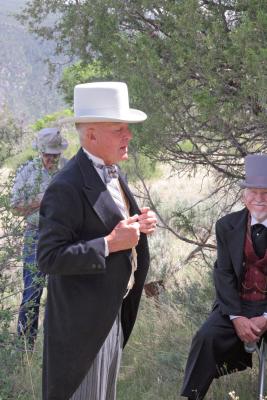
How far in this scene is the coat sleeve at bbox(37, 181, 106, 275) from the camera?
10.0 feet

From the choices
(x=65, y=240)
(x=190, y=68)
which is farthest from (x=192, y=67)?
(x=65, y=240)

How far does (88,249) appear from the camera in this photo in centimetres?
305

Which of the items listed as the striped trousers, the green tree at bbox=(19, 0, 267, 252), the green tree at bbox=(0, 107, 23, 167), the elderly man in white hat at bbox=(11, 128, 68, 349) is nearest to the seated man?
the green tree at bbox=(19, 0, 267, 252)

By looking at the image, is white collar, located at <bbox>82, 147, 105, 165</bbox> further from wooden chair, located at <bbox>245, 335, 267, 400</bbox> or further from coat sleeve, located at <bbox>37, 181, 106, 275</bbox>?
wooden chair, located at <bbox>245, 335, 267, 400</bbox>

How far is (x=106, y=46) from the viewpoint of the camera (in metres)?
5.80

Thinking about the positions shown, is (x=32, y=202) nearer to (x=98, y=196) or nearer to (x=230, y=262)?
(x=230, y=262)

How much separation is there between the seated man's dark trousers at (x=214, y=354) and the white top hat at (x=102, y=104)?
151 centimetres

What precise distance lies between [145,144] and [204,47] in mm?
1087

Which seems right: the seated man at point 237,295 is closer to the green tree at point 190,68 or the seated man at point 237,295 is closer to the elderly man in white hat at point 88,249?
the green tree at point 190,68

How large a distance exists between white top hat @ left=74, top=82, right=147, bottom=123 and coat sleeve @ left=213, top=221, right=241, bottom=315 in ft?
4.41

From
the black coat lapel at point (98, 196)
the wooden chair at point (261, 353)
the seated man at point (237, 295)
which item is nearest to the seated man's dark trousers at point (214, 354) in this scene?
the seated man at point (237, 295)

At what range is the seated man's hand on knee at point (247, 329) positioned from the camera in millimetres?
4176

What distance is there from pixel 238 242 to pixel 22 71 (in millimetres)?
30731

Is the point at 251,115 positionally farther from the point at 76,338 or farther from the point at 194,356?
the point at 76,338
